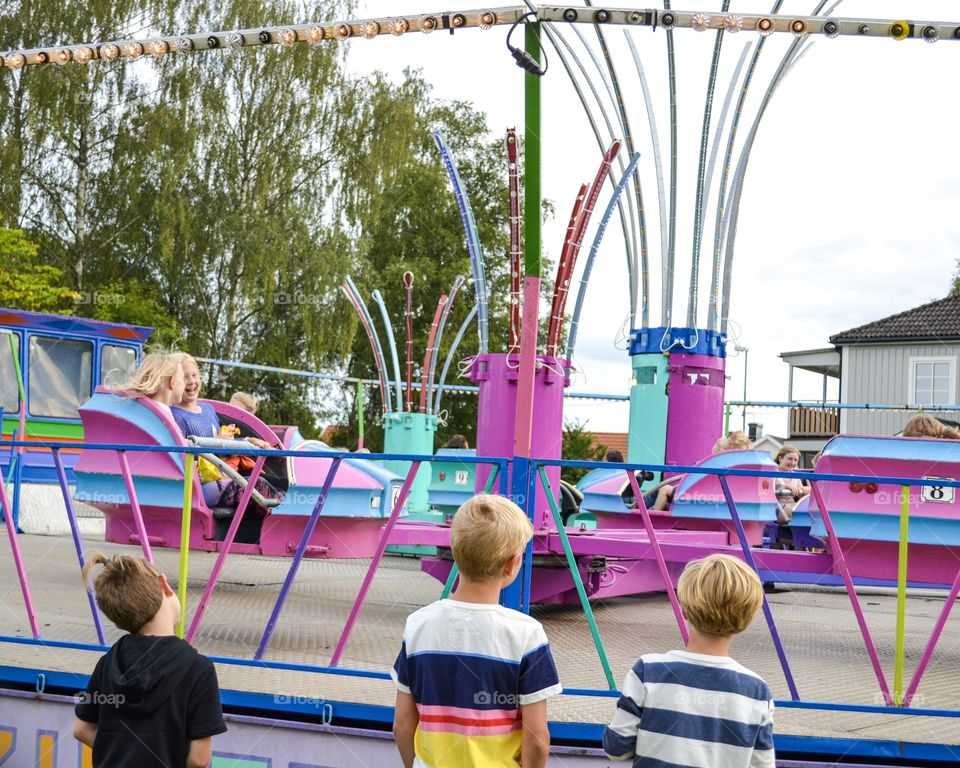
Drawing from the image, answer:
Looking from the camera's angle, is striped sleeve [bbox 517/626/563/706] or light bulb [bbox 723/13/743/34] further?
light bulb [bbox 723/13/743/34]

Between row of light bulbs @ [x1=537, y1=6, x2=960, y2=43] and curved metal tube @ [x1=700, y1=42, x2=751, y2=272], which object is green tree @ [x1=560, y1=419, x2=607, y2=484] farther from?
row of light bulbs @ [x1=537, y1=6, x2=960, y2=43]

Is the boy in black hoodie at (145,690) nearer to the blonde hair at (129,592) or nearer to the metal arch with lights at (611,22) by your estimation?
the blonde hair at (129,592)

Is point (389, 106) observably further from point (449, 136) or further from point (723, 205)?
point (723, 205)

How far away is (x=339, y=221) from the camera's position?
25672 millimetres

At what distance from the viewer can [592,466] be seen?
138 inches

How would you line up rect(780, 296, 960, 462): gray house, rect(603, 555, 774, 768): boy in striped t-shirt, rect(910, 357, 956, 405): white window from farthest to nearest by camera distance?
rect(910, 357, 956, 405): white window
rect(780, 296, 960, 462): gray house
rect(603, 555, 774, 768): boy in striped t-shirt

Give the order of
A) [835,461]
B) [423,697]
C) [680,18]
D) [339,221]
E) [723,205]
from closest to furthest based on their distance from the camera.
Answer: [423,697], [680,18], [835,461], [723,205], [339,221]

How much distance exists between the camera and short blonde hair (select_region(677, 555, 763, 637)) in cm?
257

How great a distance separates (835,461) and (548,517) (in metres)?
1.57

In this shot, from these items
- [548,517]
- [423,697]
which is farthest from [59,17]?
[423,697]

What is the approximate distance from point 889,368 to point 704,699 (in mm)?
29490

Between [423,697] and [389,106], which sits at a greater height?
[389,106]

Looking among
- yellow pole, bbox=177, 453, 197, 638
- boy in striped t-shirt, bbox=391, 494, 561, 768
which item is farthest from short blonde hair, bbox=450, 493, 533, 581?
yellow pole, bbox=177, 453, 197, 638

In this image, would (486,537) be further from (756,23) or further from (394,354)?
(394,354)
